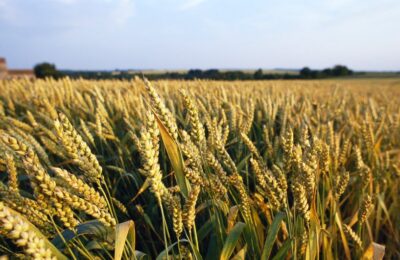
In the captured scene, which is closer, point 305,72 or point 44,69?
point 44,69

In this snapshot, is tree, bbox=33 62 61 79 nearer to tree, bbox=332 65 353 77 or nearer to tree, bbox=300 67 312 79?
tree, bbox=300 67 312 79

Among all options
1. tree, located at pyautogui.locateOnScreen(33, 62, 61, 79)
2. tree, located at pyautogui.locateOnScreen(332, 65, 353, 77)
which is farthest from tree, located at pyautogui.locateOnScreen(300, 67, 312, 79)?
tree, located at pyautogui.locateOnScreen(33, 62, 61, 79)

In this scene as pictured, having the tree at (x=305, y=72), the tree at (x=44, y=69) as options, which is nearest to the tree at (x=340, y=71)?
the tree at (x=305, y=72)

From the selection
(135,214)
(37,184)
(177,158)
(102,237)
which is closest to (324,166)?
(177,158)

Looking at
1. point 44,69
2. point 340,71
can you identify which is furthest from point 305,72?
point 44,69

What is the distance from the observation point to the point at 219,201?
1.15 metres

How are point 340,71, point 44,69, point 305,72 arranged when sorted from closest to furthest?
point 44,69, point 305,72, point 340,71

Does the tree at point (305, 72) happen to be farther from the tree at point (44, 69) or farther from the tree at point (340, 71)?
the tree at point (44, 69)

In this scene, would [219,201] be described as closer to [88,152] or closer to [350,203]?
[88,152]

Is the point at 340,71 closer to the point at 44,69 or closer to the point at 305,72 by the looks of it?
the point at 305,72

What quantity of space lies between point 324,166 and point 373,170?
108 cm

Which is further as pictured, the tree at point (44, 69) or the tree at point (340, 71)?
the tree at point (340, 71)

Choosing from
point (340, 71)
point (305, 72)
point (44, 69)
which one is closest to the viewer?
point (44, 69)

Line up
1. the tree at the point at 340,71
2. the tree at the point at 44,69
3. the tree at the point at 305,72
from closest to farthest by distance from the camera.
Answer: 1. the tree at the point at 44,69
2. the tree at the point at 305,72
3. the tree at the point at 340,71
